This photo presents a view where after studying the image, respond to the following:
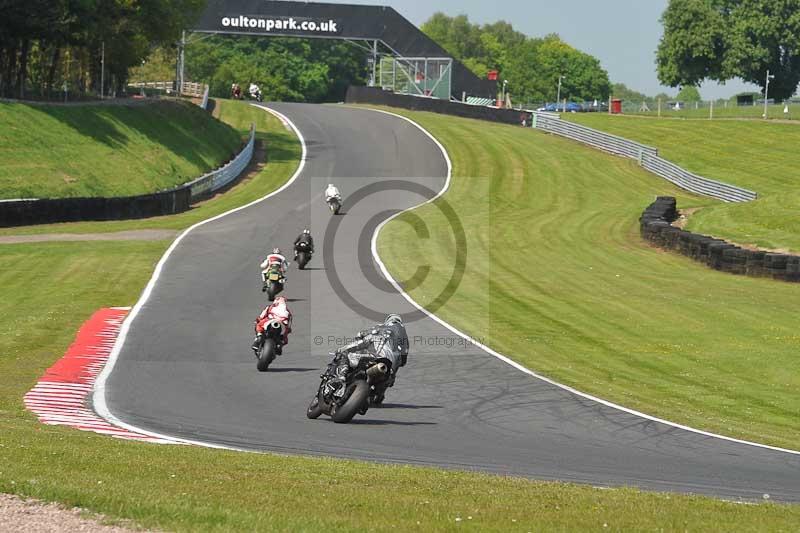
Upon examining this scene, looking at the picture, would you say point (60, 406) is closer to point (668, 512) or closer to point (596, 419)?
point (596, 419)

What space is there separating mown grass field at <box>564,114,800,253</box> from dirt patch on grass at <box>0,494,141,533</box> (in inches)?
1242

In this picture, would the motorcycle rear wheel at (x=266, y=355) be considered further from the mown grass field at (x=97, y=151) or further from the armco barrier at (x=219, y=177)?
the armco barrier at (x=219, y=177)

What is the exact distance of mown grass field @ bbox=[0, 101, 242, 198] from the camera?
146 feet

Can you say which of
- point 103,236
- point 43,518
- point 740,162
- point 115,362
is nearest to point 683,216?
point 740,162

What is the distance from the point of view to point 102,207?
1609 inches

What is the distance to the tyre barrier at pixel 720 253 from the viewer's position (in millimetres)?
32656

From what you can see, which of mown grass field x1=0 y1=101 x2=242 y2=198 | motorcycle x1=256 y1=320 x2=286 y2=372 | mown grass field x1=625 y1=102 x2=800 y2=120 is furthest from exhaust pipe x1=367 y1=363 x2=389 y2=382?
mown grass field x1=625 y1=102 x2=800 y2=120

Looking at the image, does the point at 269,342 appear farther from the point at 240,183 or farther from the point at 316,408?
the point at 240,183

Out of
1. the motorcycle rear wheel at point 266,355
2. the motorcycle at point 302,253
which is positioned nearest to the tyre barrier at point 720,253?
the motorcycle at point 302,253

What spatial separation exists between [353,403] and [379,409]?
1679 millimetres

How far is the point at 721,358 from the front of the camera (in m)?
22.2

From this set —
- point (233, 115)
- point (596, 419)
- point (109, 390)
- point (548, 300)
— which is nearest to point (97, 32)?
point (233, 115)

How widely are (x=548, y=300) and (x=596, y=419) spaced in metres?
12.4

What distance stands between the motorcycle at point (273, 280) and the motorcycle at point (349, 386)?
10836 millimetres
